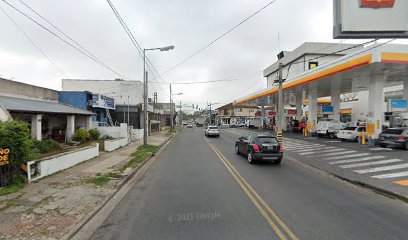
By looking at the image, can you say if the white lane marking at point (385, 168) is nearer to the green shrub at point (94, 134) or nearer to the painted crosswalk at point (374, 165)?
the painted crosswalk at point (374, 165)

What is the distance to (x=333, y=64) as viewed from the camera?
21.1 m

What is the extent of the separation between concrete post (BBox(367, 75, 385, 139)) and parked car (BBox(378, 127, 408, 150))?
214 centimetres

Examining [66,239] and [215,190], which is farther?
[215,190]

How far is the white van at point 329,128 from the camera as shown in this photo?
26.1m

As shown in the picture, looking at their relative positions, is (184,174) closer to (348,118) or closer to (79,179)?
(79,179)

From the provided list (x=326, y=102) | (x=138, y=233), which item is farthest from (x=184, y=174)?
(x=326, y=102)

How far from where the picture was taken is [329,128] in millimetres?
26422

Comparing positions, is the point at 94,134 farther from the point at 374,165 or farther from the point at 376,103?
the point at 376,103

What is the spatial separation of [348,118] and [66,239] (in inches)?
2293

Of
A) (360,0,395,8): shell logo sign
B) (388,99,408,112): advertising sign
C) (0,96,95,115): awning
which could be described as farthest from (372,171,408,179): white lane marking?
(388,99,408,112): advertising sign

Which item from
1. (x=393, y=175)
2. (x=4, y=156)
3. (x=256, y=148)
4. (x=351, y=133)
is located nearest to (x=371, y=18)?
(x=393, y=175)

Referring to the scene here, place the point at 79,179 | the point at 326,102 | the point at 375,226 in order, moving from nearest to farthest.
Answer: the point at 375,226
the point at 79,179
the point at 326,102

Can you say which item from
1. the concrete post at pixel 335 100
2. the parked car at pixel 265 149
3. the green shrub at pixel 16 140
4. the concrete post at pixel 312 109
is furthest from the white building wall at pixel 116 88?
the green shrub at pixel 16 140

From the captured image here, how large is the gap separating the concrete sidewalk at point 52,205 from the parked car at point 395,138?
17.4 metres
